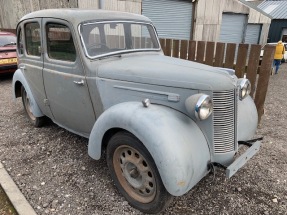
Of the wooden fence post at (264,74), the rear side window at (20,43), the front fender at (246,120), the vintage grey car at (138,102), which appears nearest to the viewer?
the vintage grey car at (138,102)

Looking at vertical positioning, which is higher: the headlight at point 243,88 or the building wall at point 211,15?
the building wall at point 211,15

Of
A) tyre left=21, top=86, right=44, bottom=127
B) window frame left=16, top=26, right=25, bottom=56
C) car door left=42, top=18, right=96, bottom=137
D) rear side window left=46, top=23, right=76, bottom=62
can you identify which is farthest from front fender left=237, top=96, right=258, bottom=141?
window frame left=16, top=26, right=25, bottom=56

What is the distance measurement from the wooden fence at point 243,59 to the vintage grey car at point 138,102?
1.45m

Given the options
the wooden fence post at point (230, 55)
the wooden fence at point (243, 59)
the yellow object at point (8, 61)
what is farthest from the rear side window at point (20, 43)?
the yellow object at point (8, 61)

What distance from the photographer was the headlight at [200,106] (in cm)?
217

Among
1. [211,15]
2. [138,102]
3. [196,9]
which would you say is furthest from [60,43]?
[211,15]

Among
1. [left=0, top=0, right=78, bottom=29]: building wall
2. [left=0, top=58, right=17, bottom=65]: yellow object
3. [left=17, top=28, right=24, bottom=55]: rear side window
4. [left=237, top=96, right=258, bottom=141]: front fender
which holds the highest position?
[left=0, top=0, right=78, bottom=29]: building wall

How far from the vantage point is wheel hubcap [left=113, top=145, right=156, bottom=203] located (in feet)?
8.02

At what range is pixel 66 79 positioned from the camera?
10.5 ft

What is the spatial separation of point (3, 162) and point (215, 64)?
13.2 feet


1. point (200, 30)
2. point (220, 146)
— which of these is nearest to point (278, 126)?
point (220, 146)

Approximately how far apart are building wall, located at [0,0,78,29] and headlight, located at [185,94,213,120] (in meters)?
7.67

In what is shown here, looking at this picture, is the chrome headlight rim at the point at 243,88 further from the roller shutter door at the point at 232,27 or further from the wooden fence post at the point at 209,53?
the roller shutter door at the point at 232,27

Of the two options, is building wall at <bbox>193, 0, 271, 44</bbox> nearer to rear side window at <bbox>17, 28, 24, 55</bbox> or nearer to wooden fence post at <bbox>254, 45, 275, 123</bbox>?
wooden fence post at <bbox>254, 45, 275, 123</bbox>
